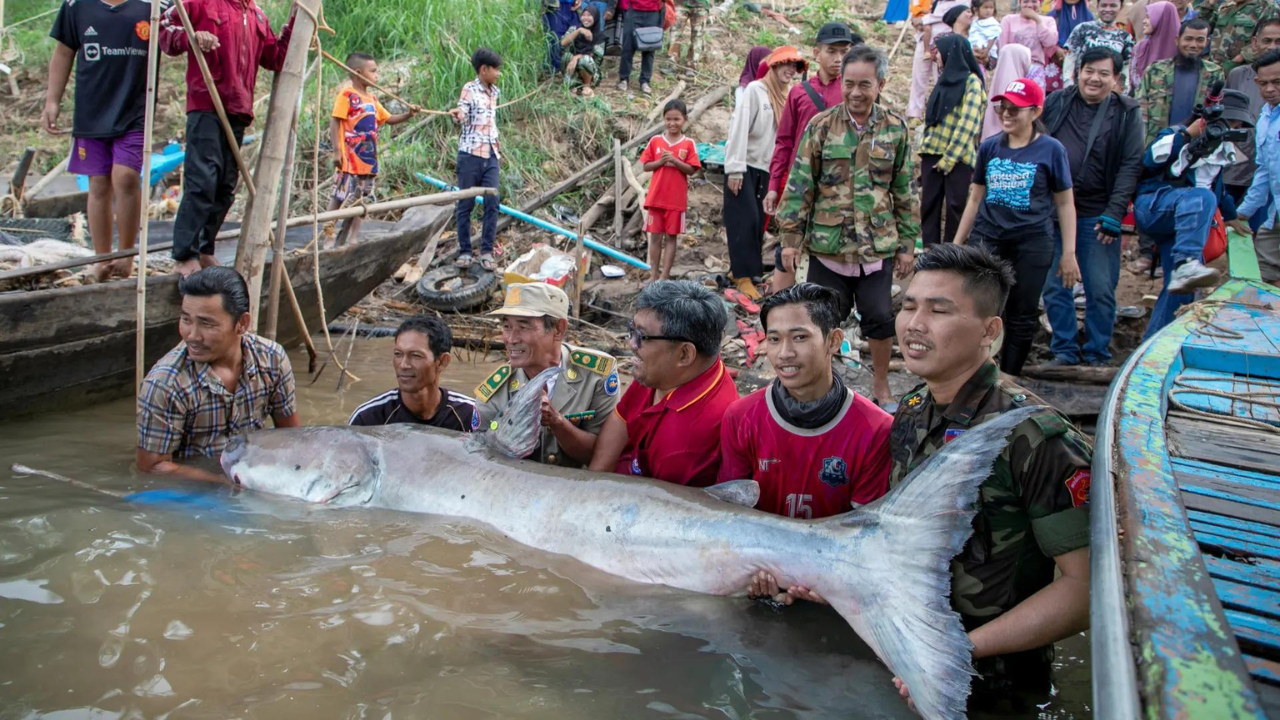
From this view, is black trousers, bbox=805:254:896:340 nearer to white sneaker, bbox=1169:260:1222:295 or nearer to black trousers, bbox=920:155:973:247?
black trousers, bbox=920:155:973:247

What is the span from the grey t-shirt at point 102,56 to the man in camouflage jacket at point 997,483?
4.99 m

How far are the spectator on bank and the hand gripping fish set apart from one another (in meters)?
4.63

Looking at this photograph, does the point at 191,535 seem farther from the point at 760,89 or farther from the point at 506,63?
the point at 506,63

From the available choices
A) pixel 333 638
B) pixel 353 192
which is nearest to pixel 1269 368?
pixel 333 638

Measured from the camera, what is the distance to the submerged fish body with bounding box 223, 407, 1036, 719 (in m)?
2.48

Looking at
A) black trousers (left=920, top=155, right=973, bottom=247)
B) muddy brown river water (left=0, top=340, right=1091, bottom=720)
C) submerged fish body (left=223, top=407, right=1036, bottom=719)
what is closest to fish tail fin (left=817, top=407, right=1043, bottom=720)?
submerged fish body (left=223, top=407, right=1036, bottom=719)

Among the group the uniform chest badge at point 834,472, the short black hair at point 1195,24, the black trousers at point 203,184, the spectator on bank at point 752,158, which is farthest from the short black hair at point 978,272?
the short black hair at point 1195,24

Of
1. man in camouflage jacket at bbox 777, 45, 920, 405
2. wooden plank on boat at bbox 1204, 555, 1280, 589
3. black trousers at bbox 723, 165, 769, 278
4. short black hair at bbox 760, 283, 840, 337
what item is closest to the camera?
wooden plank on boat at bbox 1204, 555, 1280, 589

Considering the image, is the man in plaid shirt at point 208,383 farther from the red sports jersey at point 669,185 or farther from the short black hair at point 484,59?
the short black hair at point 484,59

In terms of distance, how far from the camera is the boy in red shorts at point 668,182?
27.8 ft

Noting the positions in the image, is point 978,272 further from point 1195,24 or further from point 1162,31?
point 1162,31

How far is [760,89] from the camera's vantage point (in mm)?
7855

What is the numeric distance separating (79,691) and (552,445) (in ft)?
7.26

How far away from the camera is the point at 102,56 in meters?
5.48
